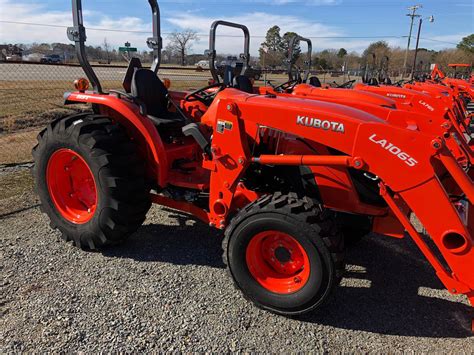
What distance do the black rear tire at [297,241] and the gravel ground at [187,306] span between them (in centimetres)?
15

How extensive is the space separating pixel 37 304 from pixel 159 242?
121 centimetres

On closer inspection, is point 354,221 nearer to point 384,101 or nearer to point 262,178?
point 262,178

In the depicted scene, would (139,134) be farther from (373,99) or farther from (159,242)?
(373,99)

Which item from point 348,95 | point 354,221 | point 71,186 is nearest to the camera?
point 354,221

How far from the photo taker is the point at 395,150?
2355 mm

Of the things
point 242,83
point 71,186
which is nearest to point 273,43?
point 242,83

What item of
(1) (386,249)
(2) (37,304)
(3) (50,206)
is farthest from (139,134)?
(1) (386,249)

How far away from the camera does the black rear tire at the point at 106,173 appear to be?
10.5ft

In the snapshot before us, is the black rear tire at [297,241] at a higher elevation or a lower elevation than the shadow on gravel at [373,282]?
higher

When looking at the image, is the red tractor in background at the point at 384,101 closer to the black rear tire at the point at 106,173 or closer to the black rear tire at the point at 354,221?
the black rear tire at the point at 354,221

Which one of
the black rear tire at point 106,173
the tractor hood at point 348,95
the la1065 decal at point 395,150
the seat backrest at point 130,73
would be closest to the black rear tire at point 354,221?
the la1065 decal at point 395,150

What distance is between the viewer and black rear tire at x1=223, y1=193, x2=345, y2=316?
247 cm

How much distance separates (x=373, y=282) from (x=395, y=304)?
0.30 metres

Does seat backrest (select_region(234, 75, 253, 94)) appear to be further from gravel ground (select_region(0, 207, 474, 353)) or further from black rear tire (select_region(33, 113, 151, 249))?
gravel ground (select_region(0, 207, 474, 353))
